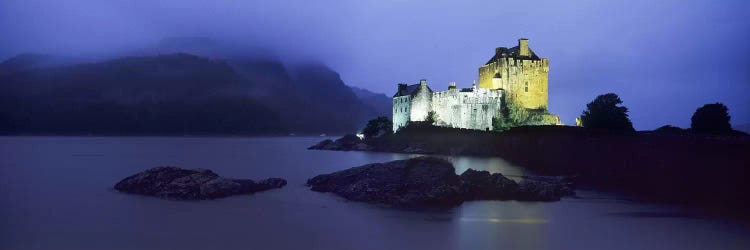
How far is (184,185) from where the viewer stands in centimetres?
2684

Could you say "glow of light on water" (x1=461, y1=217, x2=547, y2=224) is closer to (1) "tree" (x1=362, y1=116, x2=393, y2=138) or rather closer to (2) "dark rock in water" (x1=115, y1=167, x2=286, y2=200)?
(2) "dark rock in water" (x1=115, y1=167, x2=286, y2=200)

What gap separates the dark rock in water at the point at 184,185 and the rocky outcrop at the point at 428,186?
550cm

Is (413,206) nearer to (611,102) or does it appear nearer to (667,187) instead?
(667,187)

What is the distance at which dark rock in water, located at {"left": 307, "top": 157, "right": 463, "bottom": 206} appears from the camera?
25266 mm

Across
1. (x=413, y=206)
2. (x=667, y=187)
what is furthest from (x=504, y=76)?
(x=413, y=206)

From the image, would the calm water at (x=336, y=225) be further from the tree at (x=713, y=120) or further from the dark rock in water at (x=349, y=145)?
the dark rock in water at (x=349, y=145)

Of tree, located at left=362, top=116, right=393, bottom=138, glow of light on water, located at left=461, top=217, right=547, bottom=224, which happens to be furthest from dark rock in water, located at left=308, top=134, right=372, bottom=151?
glow of light on water, located at left=461, top=217, right=547, bottom=224

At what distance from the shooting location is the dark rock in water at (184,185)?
87.3 ft

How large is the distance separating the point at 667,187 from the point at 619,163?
24.1ft

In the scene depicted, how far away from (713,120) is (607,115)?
9.13m

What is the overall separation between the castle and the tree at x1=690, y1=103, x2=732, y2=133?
18.3 metres

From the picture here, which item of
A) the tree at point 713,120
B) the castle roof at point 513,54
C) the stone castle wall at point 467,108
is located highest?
the castle roof at point 513,54

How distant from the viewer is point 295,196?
29.2 m

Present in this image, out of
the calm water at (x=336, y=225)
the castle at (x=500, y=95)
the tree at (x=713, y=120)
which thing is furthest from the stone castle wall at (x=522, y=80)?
the calm water at (x=336, y=225)
